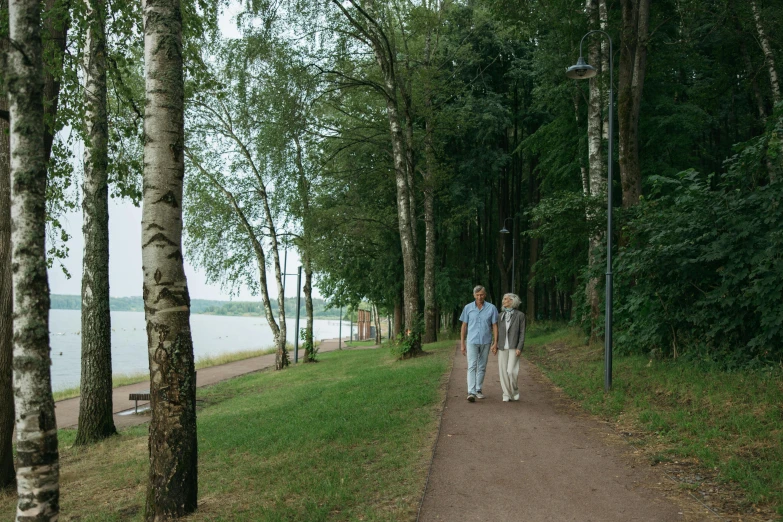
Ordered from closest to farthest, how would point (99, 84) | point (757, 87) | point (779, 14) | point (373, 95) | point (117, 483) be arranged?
1. point (117, 483)
2. point (99, 84)
3. point (779, 14)
4. point (757, 87)
5. point (373, 95)

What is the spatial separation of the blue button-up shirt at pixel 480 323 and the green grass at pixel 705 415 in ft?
6.48

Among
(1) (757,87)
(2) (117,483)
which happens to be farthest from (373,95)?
(2) (117,483)

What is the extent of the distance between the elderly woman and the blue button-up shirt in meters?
0.20

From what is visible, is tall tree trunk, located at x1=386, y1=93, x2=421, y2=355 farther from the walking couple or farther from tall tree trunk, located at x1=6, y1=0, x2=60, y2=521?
tall tree trunk, located at x1=6, y1=0, x2=60, y2=521

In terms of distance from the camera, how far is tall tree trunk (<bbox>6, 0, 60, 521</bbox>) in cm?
482

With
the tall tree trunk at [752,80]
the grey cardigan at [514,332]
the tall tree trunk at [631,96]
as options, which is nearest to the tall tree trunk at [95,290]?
the grey cardigan at [514,332]

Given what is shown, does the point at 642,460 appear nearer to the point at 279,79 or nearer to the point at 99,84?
the point at 99,84

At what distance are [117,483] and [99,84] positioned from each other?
6441 mm

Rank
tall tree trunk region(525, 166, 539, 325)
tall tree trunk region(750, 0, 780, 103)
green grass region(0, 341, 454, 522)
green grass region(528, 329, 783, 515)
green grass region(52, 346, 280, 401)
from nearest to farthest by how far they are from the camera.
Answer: green grass region(0, 341, 454, 522) → green grass region(528, 329, 783, 515) → tall tree trunk region(750, 0, 780, 103) → green grass region(52, 346, 280, 401) → tall tree trunk region(525, 166, 539, 325)

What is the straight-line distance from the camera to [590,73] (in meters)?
12.1

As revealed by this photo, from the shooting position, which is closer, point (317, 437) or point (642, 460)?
point (642, 460)

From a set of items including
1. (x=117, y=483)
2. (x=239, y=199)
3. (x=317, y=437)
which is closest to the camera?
(x=117, y=483)

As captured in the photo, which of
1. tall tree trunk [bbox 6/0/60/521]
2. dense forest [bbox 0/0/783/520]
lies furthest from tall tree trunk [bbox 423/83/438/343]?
tall tree trunk [bbox 6/0/60/521]

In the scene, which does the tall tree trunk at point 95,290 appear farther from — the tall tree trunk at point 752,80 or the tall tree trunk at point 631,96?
the tall tree trunk at point 752,80
